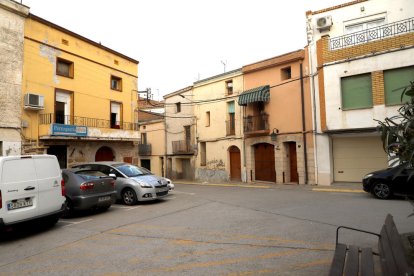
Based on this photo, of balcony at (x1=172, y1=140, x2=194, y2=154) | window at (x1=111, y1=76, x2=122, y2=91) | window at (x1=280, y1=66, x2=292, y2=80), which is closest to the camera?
window at (x1=280, y1=66, x2=292, y2=80)

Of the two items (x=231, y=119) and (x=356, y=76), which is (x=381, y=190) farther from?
(x=231, y=119)

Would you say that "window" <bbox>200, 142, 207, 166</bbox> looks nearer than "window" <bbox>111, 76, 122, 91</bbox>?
No

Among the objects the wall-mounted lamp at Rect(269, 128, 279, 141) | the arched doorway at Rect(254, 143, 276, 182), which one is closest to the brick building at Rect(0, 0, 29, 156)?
the wall-mounted lamp at Rect(269, 128, 279, 141)

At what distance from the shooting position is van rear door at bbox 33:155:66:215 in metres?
7.39

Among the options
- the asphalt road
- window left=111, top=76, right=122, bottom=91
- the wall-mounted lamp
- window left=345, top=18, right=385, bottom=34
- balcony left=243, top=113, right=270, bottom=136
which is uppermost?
window left=345, top=18, right=385, bottom=34

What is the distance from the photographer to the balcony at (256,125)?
67.3 feet

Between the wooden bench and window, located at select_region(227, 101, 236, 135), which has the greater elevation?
window, located at select_region(227, 101, 236, 135)

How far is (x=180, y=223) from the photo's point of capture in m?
8.02

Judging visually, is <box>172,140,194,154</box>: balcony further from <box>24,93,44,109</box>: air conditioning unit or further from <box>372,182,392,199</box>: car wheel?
<box>372,182,392,199</box>: car wheel

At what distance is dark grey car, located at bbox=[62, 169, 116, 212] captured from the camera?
915 cm

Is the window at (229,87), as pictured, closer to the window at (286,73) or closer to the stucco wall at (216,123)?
the stucco wall at (216,123)

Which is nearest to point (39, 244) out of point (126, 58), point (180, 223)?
point (180, 223)

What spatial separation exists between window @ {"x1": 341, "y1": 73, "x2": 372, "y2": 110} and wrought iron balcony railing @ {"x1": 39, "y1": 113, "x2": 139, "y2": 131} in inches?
535

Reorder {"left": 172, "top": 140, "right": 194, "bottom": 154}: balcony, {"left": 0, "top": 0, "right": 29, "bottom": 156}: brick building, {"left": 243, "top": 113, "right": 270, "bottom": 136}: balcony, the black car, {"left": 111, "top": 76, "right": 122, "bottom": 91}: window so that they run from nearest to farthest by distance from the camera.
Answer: the black car → {"left": 0, "top": 0, "right": 29, "bottom": 156}: brick building → {"left": 243, "top": 113, "right": 270, "bottom": 136}: balcony → {"left": 111, "top": 76, "right": 122, "bottom": 91}: window → {"left": 172, "top": 140, "right": 194, "bottom": 154}: balcony
